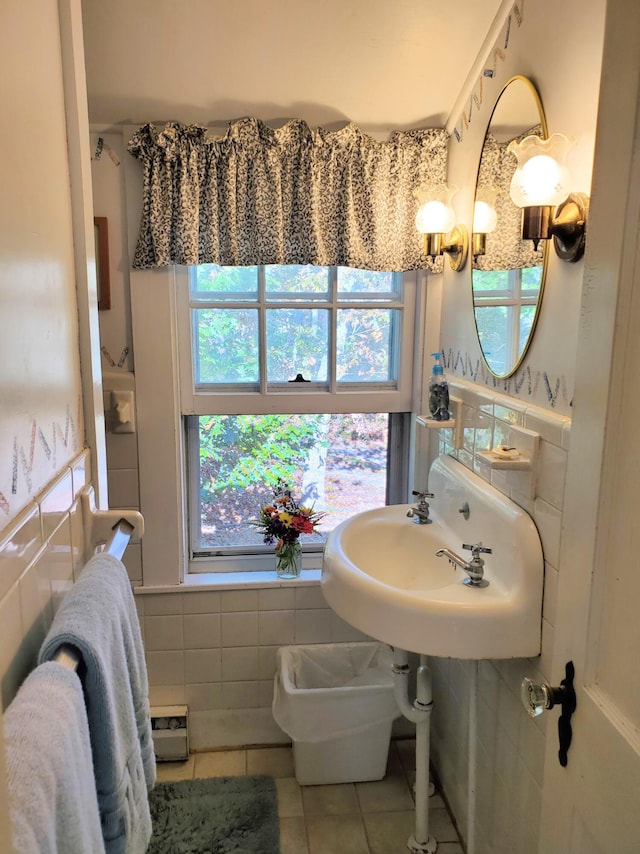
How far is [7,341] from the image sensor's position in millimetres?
794

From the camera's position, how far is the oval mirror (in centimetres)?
147

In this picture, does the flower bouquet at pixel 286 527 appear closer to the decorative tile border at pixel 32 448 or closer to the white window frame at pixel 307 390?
the white window frame at pixel 307 390

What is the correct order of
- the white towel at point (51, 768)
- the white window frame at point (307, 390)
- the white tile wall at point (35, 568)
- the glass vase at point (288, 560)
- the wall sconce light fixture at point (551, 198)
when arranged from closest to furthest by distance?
the white towel at point (51, 768) → the white tile wall at point (35, 568) → the wall sconce light fixture at point (551, 198) → the white window frame at point (307, 390) → the glass vase at point (288, 560)

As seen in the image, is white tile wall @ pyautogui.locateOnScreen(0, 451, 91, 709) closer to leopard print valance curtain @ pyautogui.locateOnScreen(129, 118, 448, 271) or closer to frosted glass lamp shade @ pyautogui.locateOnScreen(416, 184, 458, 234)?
leopard print valance curtain @ pyautogui.locateOnScreen(129, 118, 448, 271)

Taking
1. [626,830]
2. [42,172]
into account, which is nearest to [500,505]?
[626,830]

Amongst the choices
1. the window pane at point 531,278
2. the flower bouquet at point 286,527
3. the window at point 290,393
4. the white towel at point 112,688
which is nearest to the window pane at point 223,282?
the window at point 290,393

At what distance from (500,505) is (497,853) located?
94cm

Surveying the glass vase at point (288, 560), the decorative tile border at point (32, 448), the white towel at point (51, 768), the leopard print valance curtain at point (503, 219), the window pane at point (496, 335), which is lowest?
the glass vase at point (288, 560)

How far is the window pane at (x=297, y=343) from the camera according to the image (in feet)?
7.27

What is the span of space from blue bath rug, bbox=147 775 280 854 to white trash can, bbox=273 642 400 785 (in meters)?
0.17

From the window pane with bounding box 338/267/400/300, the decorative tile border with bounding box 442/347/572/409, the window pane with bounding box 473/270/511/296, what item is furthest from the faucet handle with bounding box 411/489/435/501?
the window pane with bounding box 338/267/400/300

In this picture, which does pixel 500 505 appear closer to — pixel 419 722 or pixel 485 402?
pixel 485 402

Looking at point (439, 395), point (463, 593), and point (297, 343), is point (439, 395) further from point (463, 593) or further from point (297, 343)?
point (463, 593)

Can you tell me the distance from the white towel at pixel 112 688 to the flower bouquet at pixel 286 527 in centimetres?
116
